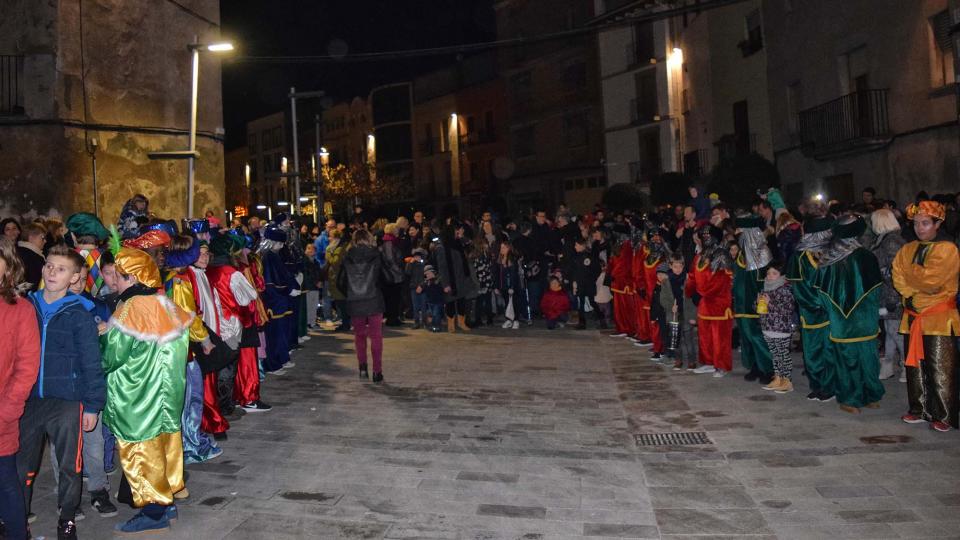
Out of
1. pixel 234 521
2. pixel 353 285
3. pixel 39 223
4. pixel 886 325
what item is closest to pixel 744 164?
pixel 886 325

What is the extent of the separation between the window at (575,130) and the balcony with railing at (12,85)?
32.1 m

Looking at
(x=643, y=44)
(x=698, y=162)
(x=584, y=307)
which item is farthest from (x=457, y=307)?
(x=643, y=44)

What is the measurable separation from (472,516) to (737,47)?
26.7 meters

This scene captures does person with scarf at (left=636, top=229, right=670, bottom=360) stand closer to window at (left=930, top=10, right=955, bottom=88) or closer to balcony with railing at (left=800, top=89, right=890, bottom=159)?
window at (left=930, top=10, right=955, bottom=88)

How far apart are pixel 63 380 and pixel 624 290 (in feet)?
35.9

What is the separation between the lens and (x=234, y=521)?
6016 millimetres

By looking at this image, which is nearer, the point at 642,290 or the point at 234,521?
the point at 234,521

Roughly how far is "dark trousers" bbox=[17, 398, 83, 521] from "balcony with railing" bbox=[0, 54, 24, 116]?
12.6 meters

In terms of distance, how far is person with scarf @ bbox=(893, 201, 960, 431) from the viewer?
7.88 m

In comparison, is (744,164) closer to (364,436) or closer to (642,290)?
(642,290)

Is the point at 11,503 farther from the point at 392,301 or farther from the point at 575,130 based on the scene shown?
the point at 575,130

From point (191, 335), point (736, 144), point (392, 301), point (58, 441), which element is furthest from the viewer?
point (736, 144)

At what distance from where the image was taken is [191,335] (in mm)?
6988

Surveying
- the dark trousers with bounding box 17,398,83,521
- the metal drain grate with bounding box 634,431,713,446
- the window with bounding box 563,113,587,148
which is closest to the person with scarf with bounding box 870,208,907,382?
the metal drain grate with bounding box 634,431,713,446
